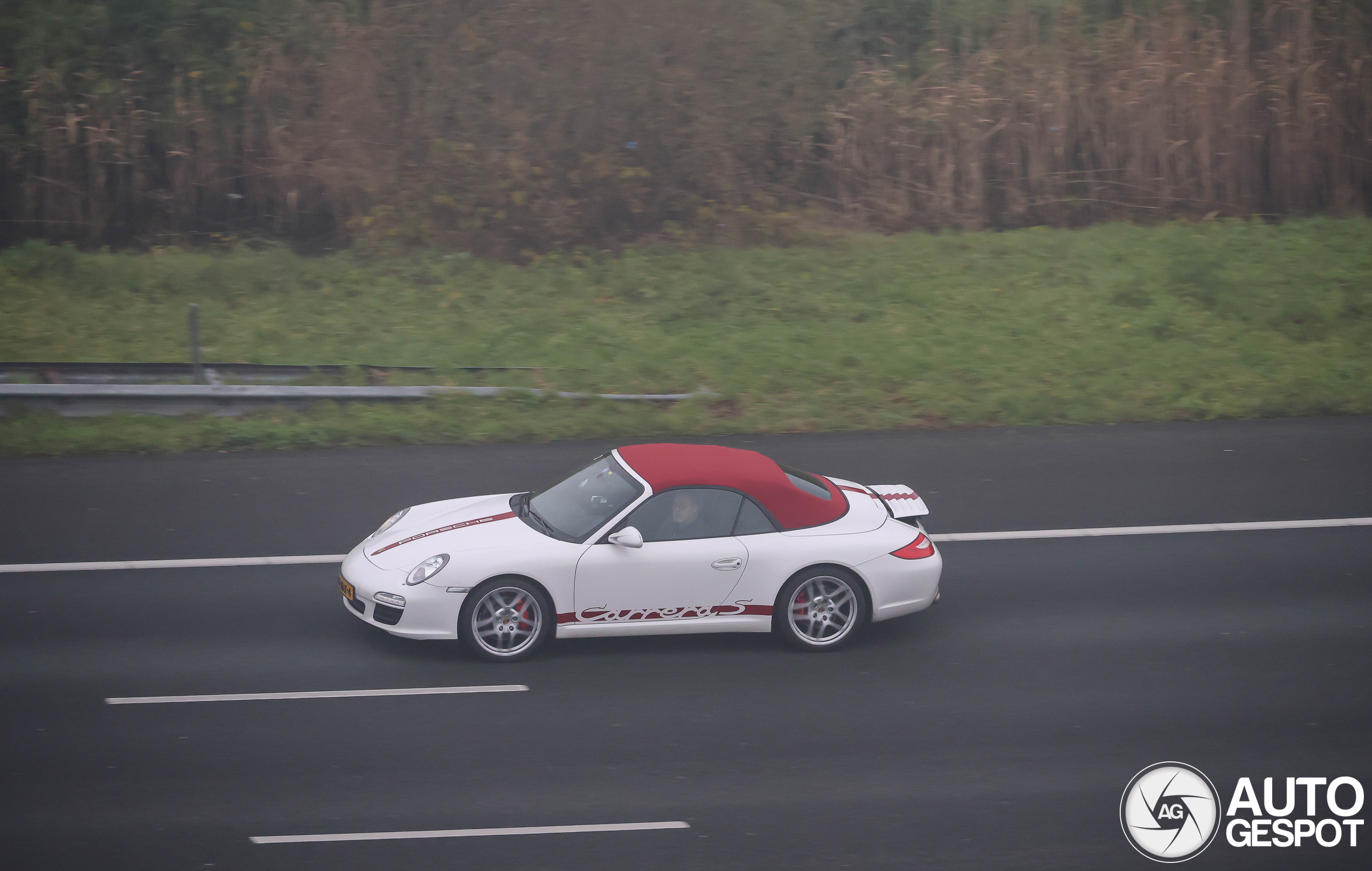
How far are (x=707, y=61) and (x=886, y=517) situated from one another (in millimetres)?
13486

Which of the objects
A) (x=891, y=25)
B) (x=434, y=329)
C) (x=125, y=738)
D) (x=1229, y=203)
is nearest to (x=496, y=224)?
(x=434, y=329)

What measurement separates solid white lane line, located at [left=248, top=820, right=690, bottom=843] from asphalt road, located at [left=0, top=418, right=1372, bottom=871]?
0.15 ft

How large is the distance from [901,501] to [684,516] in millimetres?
1813

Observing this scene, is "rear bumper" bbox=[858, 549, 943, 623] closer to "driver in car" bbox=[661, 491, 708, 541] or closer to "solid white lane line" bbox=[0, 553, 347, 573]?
"driver in car" bbox=[661, 491, 708, 541]

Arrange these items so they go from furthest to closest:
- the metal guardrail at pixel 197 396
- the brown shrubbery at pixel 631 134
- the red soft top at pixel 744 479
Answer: the brown shrubbery at pixel 631 134
the metal guardrail at pixel 197 396
the red soft top at pixel 744 479

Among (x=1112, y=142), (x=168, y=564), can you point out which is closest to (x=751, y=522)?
(x=168, y=564)

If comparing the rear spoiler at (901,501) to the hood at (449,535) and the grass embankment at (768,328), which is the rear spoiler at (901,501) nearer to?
the hood at (449,535)

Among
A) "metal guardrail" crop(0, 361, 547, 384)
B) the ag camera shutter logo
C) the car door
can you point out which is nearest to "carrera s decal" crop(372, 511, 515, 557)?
the car door

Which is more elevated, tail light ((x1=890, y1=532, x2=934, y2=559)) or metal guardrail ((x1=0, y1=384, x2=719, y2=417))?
metal guardrail ((x1=0, y1=384, x2=719, y2=417))

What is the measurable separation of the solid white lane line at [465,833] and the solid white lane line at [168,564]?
3.98 m

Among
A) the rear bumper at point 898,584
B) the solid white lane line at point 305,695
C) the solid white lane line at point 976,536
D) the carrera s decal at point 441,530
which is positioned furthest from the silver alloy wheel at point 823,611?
the solid white lane line at point 976,536

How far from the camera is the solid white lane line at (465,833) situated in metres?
5.96

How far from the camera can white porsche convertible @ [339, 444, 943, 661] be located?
784 cm

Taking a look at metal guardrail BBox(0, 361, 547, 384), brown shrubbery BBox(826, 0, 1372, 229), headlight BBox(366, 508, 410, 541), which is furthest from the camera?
brown shrubbery BBox(826, 0, 1372, 229)
